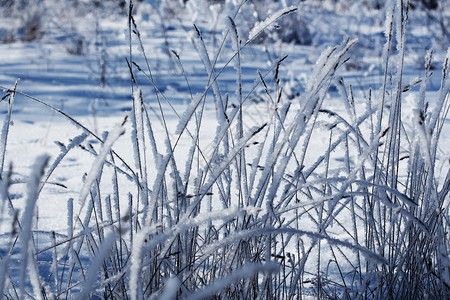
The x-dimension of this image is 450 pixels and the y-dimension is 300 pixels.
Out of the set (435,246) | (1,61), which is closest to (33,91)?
(1,61)

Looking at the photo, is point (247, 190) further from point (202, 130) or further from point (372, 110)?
point (202, 130)

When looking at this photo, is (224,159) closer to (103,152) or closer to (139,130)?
(139,130)

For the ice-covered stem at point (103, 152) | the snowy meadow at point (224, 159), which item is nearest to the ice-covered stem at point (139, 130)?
the snowy meadow at point (224, 159)

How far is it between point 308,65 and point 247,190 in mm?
3570

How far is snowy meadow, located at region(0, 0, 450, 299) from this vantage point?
77 cm

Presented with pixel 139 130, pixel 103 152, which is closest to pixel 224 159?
pixel 139 130

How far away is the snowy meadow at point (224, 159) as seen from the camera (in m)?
0.77

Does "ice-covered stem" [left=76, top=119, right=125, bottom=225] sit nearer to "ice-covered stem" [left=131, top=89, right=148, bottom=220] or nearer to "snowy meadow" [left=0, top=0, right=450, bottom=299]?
"snowy meadow" [left=0, top=0, right=450, bottom=299]

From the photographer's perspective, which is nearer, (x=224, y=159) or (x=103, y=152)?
(x=103, y=152)

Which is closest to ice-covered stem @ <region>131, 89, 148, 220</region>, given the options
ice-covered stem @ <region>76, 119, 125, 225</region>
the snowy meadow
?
the snowy meadow

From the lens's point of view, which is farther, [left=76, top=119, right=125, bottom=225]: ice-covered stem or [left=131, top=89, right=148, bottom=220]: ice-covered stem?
[left=131, top=89, right=148, bottom=220]: ice-covered stem

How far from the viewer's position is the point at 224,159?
832mm

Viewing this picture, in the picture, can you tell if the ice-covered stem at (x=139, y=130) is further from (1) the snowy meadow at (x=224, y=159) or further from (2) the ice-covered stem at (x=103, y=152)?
(2) the ice-covered stem at (x=103, y=152)

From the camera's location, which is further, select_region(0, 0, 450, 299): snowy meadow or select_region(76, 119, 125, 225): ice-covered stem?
select_region(0, 0, 450, 299): snowy meadow
